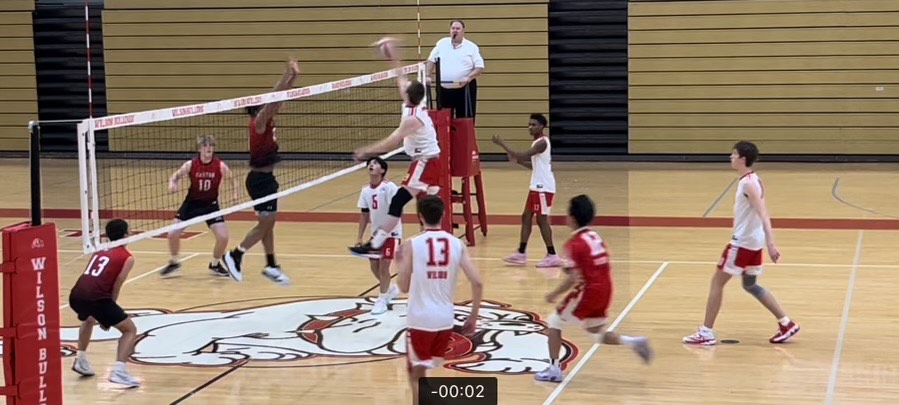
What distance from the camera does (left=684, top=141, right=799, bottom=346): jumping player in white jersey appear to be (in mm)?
9961

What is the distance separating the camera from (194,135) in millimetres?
22953

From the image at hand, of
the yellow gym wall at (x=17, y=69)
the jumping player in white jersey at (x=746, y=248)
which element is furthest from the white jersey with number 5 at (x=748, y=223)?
the yellow gym wall at (x=17, y=69)

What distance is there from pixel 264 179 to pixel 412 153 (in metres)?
1.56

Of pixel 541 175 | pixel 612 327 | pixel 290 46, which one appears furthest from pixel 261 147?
pixel 290 46

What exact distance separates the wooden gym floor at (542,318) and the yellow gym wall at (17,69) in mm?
7428

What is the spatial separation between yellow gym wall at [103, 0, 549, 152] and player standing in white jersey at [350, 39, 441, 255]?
1098 centimetres

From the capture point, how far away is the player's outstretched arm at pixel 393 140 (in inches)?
422

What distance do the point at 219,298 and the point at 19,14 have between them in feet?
48.6

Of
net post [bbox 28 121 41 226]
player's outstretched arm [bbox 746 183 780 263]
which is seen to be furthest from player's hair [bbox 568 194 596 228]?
net post [bbox 28 121 41 226]

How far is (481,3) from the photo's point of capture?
2311 cm

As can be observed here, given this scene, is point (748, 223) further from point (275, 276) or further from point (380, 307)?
point (275, 276)

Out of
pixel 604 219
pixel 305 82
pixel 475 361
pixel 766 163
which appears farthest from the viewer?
pixel 305 82

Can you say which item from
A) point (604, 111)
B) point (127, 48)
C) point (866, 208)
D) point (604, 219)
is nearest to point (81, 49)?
point (127, 48)

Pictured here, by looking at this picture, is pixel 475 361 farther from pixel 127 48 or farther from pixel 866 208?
pixel 127 48
